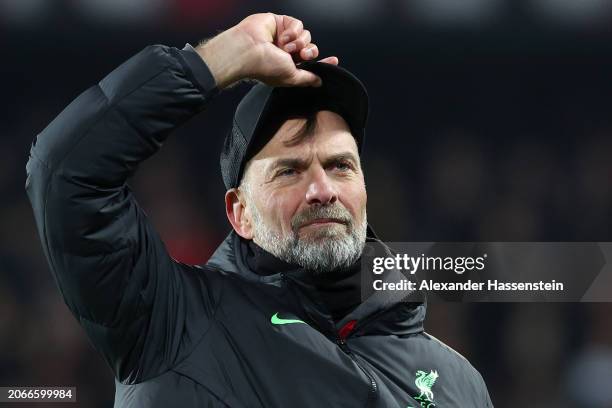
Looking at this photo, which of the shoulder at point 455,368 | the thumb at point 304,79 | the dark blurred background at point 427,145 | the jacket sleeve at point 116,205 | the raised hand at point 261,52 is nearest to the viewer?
the jacket sleeve at point 116,205

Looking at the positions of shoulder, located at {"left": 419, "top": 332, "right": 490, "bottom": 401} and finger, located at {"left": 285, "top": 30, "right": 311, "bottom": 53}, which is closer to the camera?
finger, located at {"left": 285, "top": 30, "right": 311, "bottom": 53}

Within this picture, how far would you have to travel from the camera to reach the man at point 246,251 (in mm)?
1122

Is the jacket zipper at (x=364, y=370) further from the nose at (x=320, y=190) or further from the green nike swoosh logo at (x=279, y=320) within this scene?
the nose at (x=320, y=190)

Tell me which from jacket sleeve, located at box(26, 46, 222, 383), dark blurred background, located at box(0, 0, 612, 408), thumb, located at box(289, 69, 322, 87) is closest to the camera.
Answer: jacket sleeve, located at box(26, 46, 222, 383)

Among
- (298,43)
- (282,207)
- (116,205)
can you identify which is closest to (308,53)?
(298,43)

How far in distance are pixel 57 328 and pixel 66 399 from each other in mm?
273

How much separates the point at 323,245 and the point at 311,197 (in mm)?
75

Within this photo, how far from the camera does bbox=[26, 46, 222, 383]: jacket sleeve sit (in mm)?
1102

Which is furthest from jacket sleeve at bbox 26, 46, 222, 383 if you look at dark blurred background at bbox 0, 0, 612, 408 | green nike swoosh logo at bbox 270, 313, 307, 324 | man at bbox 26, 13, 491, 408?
dark blurred background at bbox 0, 0, 612, 408

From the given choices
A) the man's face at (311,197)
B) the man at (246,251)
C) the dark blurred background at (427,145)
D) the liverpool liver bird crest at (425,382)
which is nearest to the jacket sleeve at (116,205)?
the man at (246,251)

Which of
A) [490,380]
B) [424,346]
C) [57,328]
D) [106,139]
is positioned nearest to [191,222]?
[57,328]

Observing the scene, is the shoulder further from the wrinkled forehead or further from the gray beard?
the wrinkled forehead

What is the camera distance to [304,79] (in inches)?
52.9

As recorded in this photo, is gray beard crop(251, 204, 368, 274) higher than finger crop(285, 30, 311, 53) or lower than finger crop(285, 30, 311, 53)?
lower
